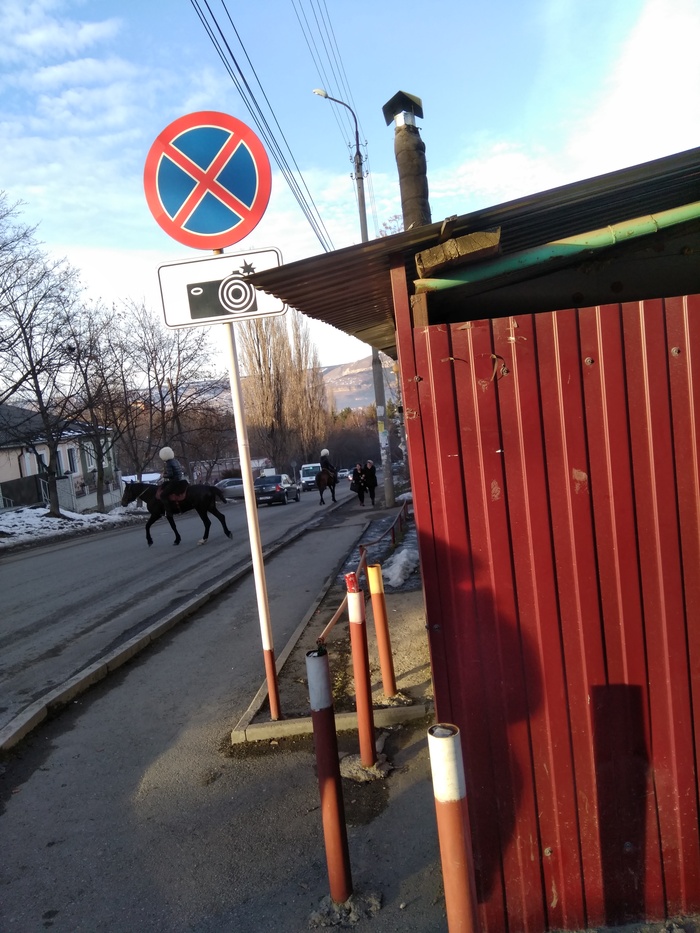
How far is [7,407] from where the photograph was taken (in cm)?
3061

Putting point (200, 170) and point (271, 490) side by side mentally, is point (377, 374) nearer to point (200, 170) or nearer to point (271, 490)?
point (271, 490)

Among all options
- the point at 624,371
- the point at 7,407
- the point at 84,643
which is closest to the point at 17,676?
the point at 84,643

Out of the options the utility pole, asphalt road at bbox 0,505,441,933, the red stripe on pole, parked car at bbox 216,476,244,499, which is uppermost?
the utility pole

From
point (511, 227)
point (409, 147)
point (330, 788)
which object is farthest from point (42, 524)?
point (511, 227)

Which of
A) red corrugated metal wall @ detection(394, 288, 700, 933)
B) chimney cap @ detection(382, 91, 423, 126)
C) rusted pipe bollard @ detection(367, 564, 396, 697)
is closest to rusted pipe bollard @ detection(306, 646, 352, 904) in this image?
red corrugated metal wall @ detection(394, 288, 700, 933)

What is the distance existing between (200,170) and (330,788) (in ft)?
11.0

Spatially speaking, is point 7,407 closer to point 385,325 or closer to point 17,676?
point 17,676

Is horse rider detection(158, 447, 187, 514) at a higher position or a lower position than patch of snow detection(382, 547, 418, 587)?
higher

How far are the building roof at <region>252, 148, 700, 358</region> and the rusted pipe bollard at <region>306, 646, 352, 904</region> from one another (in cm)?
160

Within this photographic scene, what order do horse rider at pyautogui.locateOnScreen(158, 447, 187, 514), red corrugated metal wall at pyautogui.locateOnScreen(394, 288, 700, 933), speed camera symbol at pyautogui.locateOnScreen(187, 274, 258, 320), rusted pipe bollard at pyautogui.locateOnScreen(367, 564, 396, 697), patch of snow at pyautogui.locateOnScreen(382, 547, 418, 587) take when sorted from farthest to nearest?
horse rider at pyautogui.locateOnScreen(158, 447, 187, 514) → patch of snow at pyautogui.locateOnScreen(382, 547, 418, 587) → rusted pipe bollard at pyautogui.locateOnScreen(367, 564, 396, 697) → speed camera symbol at pyautogui.locateOnScreen(187, 274, 258, 320) → red corrugated metal wall at pyautogui.locateOnScreen(394, 288, 700, 933)

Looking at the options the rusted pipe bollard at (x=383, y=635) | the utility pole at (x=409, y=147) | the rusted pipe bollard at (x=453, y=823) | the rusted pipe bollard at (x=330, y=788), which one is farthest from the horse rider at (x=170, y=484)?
the rusted pipe bollard at (x=453, y=823)

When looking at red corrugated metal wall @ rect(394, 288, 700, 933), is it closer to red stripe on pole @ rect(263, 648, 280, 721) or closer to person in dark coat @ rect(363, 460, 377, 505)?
red stripe on pole @ rect(263, 648, 280, 721)

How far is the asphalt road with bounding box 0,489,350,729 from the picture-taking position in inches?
267

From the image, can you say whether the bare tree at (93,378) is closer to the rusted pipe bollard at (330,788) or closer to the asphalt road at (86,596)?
the asphalt road at (86,596)
